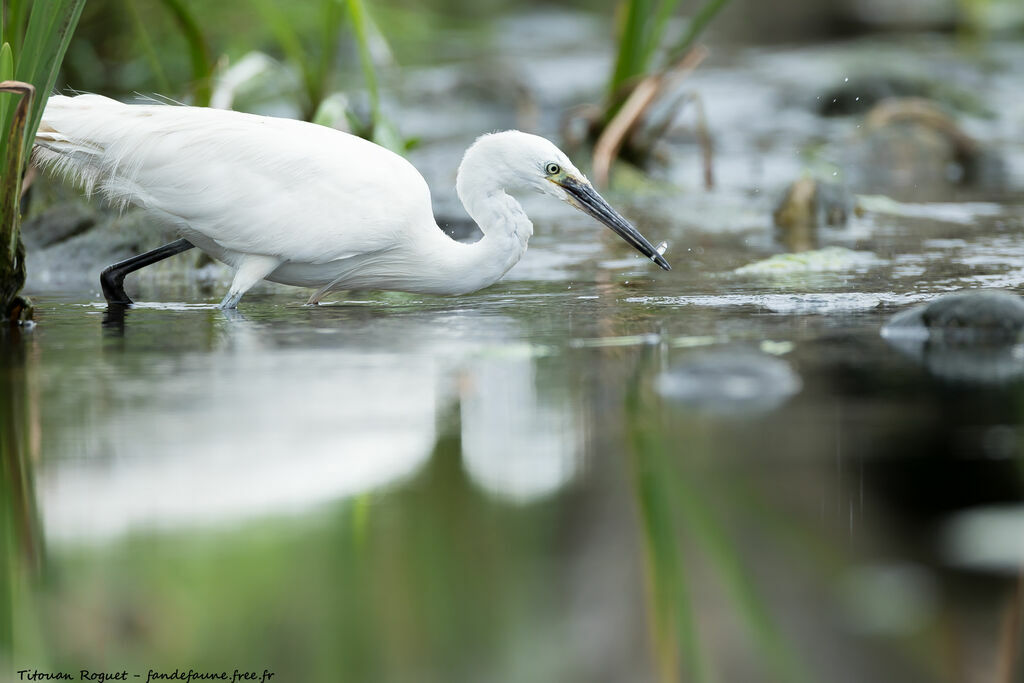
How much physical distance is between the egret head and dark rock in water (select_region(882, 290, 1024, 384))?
4.98 feet

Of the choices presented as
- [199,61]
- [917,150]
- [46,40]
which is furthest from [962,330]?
[917,150]

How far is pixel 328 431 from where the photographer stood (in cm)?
340

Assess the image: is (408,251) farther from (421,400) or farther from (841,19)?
(841,19)

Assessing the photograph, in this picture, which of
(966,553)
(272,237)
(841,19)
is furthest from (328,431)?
(841,19)

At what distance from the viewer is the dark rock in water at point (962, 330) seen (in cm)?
420

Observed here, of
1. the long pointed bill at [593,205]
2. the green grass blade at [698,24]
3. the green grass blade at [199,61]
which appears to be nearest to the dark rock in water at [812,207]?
the green grass blade at [698,24]

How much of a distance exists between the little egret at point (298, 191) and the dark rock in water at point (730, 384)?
1756 millimetres

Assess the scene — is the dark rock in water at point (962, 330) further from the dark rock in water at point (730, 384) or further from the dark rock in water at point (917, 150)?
the dark rock in water at point (917, 150)

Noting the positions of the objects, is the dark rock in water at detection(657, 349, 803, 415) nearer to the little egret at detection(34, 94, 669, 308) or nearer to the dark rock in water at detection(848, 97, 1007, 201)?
the little egret at detection(34, 94, 669, 308)

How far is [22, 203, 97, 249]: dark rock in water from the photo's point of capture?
7125 mm

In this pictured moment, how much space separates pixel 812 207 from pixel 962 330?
381 centimetres

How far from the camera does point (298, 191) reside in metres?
5.36

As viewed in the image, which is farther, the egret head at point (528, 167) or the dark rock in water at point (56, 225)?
the dark rock in water at point (56, 225)

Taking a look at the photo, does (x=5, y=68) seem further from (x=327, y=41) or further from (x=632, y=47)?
(x=632, y=47)
